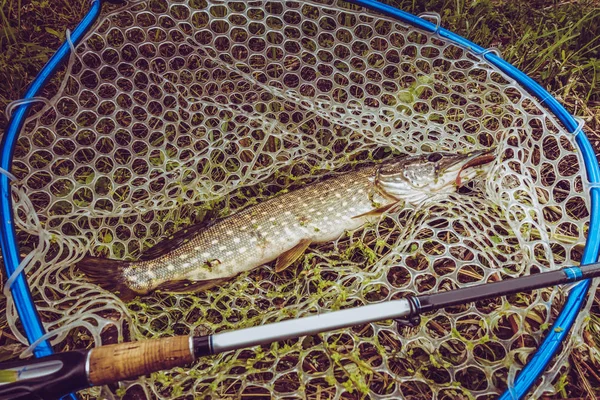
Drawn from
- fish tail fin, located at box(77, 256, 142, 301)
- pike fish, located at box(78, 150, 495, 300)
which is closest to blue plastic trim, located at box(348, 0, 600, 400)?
pike fish, located at box(78, 150, 495, 300)

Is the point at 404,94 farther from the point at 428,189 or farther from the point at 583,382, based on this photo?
the point at 583,382

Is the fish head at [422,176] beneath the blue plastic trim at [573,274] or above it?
beneath

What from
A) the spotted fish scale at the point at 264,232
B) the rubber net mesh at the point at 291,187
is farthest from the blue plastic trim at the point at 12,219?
the spotted fish scale at the point at 264,232

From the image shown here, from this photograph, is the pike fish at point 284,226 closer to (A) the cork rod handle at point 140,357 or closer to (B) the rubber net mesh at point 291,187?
(B) the rubber net mesh at point 291,187

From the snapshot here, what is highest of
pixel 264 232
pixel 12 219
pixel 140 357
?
pixel 12 219

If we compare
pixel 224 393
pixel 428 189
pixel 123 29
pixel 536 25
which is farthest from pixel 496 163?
pixel 123 29

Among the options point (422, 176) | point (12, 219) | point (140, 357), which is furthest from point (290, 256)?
point (12, 219)

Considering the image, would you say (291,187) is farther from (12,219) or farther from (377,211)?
(12,219)
